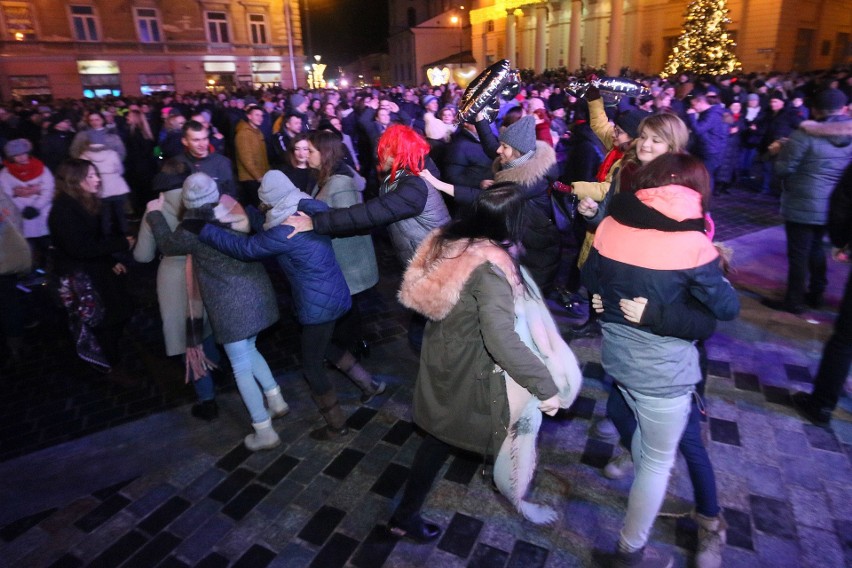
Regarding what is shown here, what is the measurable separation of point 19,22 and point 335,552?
143 ft

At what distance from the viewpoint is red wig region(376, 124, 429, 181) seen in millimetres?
3484

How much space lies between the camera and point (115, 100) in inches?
862

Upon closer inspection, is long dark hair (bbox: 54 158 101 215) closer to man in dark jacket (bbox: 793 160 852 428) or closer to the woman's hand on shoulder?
the woman's hand on shoulder

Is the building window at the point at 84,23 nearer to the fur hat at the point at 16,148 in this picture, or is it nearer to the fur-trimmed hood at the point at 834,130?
the fur hat at the point at 16,148

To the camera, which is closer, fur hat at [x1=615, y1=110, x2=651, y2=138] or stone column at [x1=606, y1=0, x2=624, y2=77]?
fur hat at [x1=615, y1=110, x2=651, y2=138]

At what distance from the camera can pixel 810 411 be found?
138 inches

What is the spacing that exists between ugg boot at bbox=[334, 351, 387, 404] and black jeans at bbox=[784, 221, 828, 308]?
13.3ft

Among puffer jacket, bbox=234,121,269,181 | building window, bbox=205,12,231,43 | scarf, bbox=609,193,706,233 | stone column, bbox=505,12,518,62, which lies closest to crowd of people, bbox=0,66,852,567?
scarf, bbox=609,193,706,233

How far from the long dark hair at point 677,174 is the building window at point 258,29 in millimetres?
46505

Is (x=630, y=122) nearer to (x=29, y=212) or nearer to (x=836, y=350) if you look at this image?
(x=836, y=350)

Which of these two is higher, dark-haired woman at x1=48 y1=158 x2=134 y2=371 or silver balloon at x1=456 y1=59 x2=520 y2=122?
silver balloon at x1=456 y1=59 x2=520 y2=122

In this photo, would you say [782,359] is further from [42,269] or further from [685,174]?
[42,269]

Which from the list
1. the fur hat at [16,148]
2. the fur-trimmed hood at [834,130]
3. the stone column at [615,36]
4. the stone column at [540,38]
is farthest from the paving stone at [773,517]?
the stone column at [540,38]

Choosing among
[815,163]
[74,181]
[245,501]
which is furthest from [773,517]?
[74,181]
